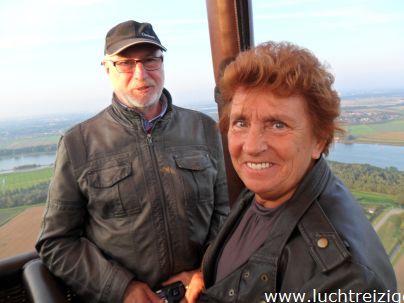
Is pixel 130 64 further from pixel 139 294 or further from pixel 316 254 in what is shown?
pixel 316 254

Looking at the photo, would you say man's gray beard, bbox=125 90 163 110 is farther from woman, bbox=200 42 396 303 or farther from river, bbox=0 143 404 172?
river, bbox=0 143 404 172

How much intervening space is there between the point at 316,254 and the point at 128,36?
1.26 m

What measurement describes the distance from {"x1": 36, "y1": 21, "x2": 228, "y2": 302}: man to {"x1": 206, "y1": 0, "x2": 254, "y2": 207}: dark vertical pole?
0.26m

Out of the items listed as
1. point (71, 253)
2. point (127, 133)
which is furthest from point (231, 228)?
point (71, 253)

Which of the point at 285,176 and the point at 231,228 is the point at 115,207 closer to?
the point at 231,228

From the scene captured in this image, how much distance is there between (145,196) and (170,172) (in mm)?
158

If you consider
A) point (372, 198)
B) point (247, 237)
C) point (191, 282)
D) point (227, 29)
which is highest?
point (227, 29)

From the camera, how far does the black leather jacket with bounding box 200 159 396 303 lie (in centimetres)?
86

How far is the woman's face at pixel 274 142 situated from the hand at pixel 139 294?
777 mm

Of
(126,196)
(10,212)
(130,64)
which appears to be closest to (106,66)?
(130,64)

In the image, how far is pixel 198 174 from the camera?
1736 mm

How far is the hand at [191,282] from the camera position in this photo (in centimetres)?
154

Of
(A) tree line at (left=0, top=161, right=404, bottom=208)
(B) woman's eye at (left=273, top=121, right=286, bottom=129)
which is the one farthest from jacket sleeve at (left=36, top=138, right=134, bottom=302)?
(A) tree line at (left=0, top=161, right=404, bottom=208)

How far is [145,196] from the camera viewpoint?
160 centimetres
